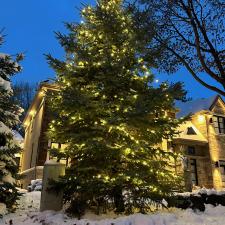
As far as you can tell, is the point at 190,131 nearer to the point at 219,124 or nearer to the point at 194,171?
the point at 194,171

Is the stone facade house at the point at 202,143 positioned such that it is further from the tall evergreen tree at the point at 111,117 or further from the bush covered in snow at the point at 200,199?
the tall evergreen tree at the point at 111,117

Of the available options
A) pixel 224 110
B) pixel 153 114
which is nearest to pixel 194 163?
pixel 224 110

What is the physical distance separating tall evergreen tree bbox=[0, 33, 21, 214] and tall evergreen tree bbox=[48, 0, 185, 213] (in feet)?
4.13

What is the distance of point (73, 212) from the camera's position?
8938 mm

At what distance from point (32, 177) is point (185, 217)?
44.7 ft

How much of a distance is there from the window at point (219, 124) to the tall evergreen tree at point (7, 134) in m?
20.7

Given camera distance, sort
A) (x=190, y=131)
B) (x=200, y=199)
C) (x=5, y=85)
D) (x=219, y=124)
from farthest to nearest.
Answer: (x=219, y=124) < (x=190, y=131) < (x=200, y=199) < (x=5, y=85)

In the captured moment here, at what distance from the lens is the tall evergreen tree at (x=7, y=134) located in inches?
375

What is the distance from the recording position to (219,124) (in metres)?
27.7

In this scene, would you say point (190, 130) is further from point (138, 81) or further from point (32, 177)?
point (138, 81)

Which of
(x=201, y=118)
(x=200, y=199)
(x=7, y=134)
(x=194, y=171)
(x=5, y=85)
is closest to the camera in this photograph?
(x=7, y=134)

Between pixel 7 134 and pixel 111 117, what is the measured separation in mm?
3285

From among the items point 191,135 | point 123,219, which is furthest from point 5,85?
point 191,135

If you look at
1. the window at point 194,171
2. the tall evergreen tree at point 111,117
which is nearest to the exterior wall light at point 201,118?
the window at point 194,171
